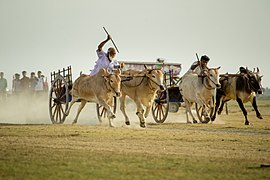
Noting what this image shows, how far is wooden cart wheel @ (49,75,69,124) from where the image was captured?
2620cm

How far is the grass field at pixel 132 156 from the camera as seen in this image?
35.8 feet

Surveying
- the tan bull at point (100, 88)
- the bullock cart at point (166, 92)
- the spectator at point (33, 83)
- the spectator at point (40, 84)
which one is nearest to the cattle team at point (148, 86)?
the tan bull at point (100, 88)

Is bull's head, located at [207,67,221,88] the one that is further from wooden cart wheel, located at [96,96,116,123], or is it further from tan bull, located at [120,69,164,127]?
wooden cart wheel, located at [96,96,116,123]

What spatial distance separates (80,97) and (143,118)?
278 centimetres

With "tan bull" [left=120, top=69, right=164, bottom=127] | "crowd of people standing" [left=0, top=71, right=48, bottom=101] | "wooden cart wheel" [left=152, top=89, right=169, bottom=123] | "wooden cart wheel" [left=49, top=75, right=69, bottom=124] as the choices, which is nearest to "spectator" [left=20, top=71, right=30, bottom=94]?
"crowd of people standing" [left=0, top=71, right=48, bottom=101]

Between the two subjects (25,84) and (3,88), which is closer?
(25,84)

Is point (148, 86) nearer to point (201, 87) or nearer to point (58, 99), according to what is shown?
point (201, 87)

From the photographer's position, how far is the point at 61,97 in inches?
1033

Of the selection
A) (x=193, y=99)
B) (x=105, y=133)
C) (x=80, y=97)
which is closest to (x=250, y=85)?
(x=193, y=99)

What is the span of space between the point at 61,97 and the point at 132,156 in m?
13.5

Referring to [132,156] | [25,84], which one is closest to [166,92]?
[25,84]

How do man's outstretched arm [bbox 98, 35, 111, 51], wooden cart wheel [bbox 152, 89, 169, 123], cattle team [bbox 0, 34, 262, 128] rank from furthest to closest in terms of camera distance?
1. wooden cart wheel [bbox 152, 89, 169, 123]
2. man's outstretched arm [bbox 98, 35, 111, 51]
3. cattle team [bbox 0, 34, 262, 128]

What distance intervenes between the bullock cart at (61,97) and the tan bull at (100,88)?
1.70 metres

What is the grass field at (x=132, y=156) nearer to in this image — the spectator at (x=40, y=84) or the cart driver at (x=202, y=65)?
the cart driver at (x=202, y=65)
